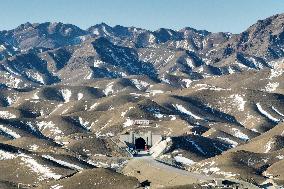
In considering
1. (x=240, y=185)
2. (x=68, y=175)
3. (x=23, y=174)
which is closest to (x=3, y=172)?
(x=23, y=174)

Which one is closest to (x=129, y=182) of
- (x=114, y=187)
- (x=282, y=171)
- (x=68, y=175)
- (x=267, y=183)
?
(x=114, y=187)

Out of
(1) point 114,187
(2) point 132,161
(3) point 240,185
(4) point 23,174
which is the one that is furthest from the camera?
(2) point 132,161

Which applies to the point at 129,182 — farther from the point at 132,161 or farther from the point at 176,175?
the point at 132,161

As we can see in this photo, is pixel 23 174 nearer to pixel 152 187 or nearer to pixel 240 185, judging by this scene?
pixel 152 187

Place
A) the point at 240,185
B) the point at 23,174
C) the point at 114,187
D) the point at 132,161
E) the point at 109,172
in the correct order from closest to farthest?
the point at 240,185 → the point at 114,187 → the point at 109,172 → the point at 23,174 → the point at 132,161

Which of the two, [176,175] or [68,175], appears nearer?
[176,175]

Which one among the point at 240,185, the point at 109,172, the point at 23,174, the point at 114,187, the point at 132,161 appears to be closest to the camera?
the point at 240,185

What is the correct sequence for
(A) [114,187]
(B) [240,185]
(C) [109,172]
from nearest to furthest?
(B) [240,185], (A) [114,187], (C) [109,172]

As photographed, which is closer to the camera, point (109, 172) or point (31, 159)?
point (109, 172)
